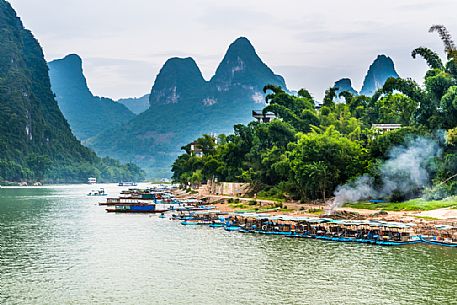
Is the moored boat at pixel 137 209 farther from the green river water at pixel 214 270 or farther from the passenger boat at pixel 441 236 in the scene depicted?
the passenger boat at pixel 441 236

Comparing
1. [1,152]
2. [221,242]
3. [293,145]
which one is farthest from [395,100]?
[1,152]

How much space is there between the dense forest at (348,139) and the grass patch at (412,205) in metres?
1.41

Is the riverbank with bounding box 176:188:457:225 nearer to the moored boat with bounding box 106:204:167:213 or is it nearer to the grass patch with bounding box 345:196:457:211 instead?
the grass patch with bounding box 345:196:457:211

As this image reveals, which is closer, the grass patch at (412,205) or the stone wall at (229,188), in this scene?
the grass patch at (412,205)

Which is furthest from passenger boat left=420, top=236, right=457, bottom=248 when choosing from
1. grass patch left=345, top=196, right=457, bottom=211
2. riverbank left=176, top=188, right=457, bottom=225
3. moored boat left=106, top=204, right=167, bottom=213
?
moored boat left=106, top=204, right=167, bottom=213

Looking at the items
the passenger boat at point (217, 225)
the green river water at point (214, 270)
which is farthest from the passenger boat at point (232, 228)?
the passenger boat at point (217, 225)

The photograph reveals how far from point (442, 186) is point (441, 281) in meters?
23.2

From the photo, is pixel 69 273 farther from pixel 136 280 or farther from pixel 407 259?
pixel 407 259

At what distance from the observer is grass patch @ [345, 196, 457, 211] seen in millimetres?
46594

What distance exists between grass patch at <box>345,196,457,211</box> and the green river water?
11.7m

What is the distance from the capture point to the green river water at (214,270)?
25859 millimetres

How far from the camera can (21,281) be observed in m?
29.2

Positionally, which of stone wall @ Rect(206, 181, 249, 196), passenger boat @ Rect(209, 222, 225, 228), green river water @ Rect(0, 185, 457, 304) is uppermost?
stone wall @ Rect(206, 181, 249, 196)

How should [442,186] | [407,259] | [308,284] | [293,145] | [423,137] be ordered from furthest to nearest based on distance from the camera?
[293,145] → [423,137] → [442,186] → [407,259] → [308,284]
